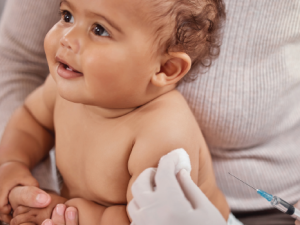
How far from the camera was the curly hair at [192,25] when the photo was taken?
0.60 meters

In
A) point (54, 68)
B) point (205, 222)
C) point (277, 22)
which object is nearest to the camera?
point (205, 222)

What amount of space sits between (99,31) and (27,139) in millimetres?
453

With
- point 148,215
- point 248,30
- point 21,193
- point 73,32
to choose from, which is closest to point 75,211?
point 21,193

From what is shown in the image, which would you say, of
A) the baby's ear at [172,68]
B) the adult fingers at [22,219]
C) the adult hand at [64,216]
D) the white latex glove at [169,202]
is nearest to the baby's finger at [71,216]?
the adult hand at [64,216]

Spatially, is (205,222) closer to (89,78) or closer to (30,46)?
(89,78)

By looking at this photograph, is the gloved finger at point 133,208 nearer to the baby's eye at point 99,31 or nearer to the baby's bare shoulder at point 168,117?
the baby's bare shoulder at point 168,117

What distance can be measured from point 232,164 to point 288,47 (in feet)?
1.31

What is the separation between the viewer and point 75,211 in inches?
27.5

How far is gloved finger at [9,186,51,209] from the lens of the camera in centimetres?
71

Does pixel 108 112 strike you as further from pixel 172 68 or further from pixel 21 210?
pixel 21 210

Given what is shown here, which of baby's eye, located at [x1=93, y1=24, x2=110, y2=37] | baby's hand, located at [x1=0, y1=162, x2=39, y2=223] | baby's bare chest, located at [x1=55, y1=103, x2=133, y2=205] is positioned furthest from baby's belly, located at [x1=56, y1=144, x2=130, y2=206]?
baby's eye, located at [x1=93, y1=24, x2=110, y2=37]

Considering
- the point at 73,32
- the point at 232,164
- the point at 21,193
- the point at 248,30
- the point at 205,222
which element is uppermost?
the point at 248,30

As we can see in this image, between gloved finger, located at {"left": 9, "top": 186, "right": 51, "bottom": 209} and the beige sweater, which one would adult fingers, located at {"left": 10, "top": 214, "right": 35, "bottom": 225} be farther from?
the beige sweater

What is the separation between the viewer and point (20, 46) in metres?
0.99
